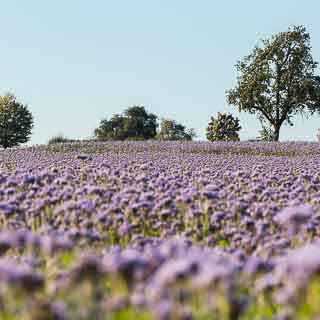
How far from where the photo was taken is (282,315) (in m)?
4.02

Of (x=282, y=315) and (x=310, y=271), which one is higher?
(x=310, y=271)

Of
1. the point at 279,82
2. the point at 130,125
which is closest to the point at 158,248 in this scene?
the point at 279,82

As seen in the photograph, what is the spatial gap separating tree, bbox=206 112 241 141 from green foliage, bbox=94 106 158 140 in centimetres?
1653

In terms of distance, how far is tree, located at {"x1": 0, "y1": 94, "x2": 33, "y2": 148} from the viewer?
83188mm

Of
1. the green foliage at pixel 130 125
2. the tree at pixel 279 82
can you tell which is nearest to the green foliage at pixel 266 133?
the tree at pixel 279 82

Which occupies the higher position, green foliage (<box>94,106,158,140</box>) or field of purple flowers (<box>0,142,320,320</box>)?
green foliage (<box>94,106,158,140</box>)

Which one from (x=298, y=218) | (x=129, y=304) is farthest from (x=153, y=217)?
(x=129, y=304)

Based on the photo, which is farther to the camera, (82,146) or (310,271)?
Result: (82,146)

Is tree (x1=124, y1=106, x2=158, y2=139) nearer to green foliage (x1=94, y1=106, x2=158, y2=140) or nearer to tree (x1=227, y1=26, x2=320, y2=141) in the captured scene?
green foliage (x1=94, y1=106, x2=158, y2=140)

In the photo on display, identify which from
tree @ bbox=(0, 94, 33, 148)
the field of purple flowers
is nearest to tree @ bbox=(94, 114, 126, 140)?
tree @ bbox=(0, 94, 33, 148)

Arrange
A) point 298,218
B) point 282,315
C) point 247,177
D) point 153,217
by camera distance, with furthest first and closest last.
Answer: point 247,177 < point 153,217 < point 298,218 < point 282,315

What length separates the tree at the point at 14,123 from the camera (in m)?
83.2

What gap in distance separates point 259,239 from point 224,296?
4.25 meters

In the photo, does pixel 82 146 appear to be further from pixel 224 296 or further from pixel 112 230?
pixel 224 296
